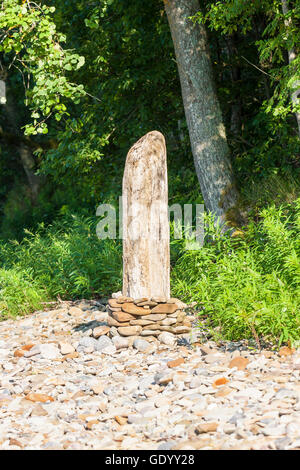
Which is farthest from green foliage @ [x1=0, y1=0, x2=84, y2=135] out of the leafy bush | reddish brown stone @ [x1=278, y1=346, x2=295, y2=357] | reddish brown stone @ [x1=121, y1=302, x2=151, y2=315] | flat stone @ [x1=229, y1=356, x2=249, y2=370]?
reddish brown stone @ [x1=278, y1=346, x2=295, y2=357]

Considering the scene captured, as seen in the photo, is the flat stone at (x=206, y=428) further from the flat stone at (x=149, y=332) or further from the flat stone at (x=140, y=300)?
the flat stone at (x=140, y=300)

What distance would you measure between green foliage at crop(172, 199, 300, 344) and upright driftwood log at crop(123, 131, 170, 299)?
43 cm

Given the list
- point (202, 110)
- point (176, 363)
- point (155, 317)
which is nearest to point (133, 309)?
point (155, 317)

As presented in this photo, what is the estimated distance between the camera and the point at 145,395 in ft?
15.6

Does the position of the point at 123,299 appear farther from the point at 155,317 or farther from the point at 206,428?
the point at 206,428

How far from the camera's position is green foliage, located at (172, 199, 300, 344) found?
516cm

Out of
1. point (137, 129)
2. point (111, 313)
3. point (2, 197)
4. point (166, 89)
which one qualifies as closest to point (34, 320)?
point (111, 313)

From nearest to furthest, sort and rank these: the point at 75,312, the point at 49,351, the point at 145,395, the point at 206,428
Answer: the point at 206,428 → the point at 145,395 → the point at 49,351 → the point at 75,312

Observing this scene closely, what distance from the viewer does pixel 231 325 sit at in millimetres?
5566

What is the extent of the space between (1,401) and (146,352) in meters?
1.46

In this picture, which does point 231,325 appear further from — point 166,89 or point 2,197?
point 2,197

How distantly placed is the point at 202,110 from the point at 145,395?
195 inches

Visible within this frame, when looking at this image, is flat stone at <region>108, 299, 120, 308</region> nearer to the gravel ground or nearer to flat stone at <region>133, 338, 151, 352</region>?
the gravel ground

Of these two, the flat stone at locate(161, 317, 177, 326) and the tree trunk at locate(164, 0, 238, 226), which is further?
the tree trunk at locate(164, 0, 238, 226)
